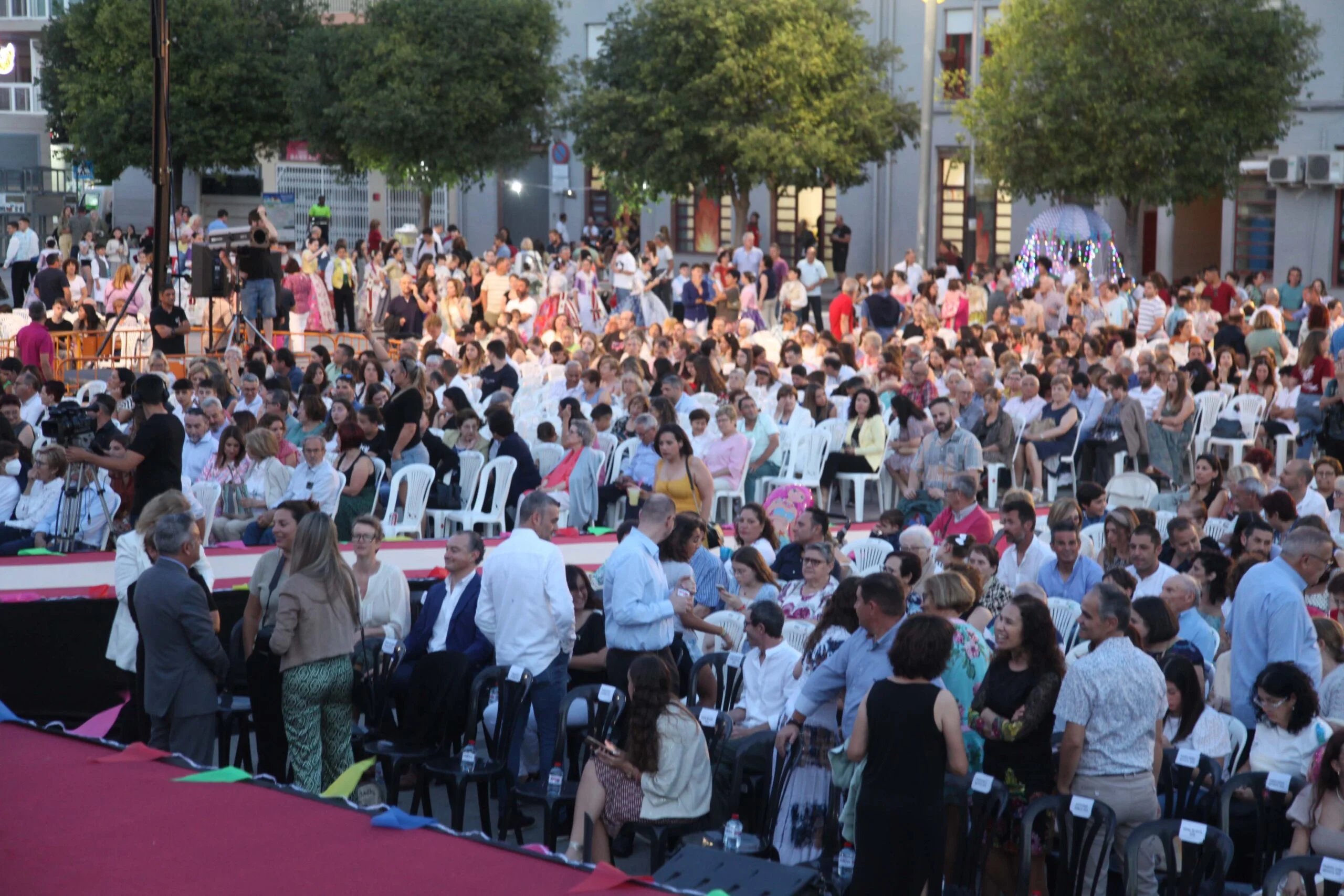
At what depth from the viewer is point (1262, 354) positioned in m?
15.2

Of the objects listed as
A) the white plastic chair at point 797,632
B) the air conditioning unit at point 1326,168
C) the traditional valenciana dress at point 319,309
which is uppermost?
the air conditioning unit at point 1326,168

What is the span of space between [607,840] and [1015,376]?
928cm

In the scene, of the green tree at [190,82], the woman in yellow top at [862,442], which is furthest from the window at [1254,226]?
the green tree at [190,82]

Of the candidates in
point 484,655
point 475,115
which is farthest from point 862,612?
point 475,115

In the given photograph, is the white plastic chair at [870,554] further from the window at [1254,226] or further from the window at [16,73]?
the window at [16,73]

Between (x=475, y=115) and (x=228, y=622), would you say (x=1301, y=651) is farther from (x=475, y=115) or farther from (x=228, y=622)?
(x=475, y=115)

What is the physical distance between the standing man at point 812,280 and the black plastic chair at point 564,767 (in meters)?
17.8

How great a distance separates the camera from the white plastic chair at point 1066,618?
324 inches

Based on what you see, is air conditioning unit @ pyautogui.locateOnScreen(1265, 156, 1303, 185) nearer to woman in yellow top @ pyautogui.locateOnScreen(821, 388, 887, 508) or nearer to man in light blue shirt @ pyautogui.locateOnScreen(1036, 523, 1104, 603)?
woman in yellow top @ pyautogui.locateOnScreen(821, 388, 887, 508)

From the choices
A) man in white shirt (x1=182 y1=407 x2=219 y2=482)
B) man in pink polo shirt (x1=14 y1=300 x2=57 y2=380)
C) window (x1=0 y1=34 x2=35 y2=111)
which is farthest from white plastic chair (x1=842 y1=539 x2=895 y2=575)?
window (x1=0 y1=34 x2=35 y2=111)

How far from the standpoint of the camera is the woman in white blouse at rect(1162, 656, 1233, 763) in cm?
654

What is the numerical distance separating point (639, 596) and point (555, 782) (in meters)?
0.91

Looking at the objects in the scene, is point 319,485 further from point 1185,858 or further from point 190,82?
point 190,82

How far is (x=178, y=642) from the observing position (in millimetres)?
7172
